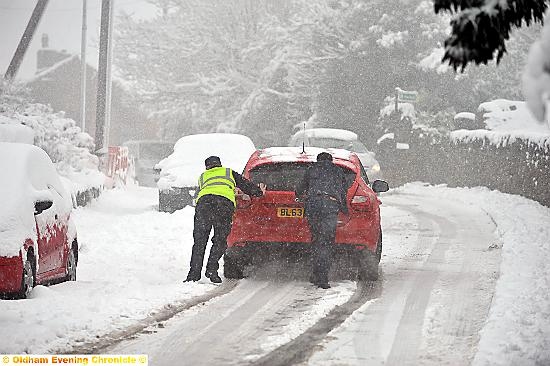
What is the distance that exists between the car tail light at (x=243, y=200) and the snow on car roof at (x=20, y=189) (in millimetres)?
2106

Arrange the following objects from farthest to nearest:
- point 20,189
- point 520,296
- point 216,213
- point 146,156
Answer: point 146,156
point 216,213
point 20,189
point 520,296

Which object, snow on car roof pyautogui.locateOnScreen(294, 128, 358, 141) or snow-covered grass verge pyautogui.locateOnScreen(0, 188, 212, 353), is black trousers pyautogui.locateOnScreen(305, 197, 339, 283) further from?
snow on car roof pyautogui.locateOnScreen(294, 128, 358, 141)

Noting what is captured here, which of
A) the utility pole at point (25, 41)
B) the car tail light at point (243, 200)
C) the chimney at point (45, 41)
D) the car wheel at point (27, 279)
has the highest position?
the chimney at point (45, 41)

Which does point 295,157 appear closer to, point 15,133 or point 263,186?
point 263,186

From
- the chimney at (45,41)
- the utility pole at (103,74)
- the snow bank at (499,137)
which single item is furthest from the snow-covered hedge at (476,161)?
the chimney at (45,41)

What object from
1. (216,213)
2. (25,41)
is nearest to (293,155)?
(216,213)

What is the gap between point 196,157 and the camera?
69.6ft

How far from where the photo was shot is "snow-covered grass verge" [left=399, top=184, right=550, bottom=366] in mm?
7504

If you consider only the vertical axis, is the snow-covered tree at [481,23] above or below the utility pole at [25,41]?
below

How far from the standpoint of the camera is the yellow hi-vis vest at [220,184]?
11758mm

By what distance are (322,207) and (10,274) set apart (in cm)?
361

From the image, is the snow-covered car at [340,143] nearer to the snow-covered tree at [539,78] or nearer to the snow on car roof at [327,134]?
the snow on car roof at [327,134]

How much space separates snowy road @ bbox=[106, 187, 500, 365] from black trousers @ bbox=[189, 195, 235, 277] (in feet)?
1.87

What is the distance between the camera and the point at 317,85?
1662 inches
